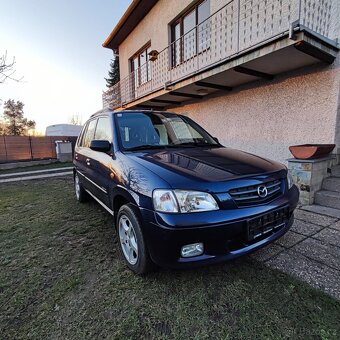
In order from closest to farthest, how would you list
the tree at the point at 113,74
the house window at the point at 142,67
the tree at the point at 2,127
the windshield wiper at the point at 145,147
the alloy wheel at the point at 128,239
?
the alloy wheel at the point at 128,239, the windshield wiper at the point at 145,147, the house window at the point at 142,67, the tree at the point at 113,74, the tree at the point at 2,127

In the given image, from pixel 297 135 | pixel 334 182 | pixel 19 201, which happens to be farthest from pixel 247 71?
pixel 19 201

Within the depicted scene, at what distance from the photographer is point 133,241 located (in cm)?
213

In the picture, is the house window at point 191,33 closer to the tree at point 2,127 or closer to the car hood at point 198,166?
the car hood at point 198,166

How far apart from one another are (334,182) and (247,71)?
3007 millimetres

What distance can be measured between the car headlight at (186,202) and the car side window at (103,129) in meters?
1.39

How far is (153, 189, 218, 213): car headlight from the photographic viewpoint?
169 cm

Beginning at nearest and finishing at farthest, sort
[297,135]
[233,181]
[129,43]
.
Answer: [233,181], [297,135], [129,43]

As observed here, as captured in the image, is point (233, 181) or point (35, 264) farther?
point (35, 264)

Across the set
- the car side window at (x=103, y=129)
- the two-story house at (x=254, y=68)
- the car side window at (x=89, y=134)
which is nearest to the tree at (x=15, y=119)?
the two-story house at (x=254, y=68)

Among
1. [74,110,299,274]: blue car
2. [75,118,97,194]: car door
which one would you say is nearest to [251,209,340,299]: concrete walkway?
[74,110,299,274]: blue car

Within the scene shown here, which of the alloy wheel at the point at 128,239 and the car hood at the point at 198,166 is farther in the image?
the alloy wheel at the point at 128,239

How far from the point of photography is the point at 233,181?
5.94ft

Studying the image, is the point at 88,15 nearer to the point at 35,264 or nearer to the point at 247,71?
the point at 247,71

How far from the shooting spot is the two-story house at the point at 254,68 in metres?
4.14
